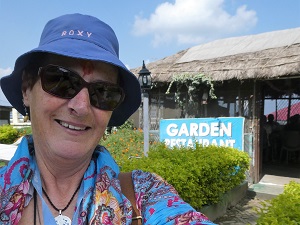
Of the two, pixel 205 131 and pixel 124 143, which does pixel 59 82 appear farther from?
pixel 124 143

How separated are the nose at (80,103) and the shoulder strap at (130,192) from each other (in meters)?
0.36

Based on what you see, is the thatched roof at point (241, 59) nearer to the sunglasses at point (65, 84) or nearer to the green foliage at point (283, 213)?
the green foliage at point (283, 213)

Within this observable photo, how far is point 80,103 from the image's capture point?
1.11m

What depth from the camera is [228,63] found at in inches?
305

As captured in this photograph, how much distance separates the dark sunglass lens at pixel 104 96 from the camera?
1.14m

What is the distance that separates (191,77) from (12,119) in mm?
27645

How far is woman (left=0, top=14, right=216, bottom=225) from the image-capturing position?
1067mm

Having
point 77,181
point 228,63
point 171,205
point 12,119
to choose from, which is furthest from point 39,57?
point 12,119

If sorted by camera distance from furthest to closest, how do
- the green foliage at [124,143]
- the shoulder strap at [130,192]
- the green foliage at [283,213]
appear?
the green foliage at [124,143]
the green foliage at [283,213]
the shoulder strap at [130,192]

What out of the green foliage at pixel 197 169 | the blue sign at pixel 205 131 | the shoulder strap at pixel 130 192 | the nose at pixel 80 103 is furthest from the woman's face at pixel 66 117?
the blue sign at pixel 205 131

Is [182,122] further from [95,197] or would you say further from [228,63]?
[95,197]

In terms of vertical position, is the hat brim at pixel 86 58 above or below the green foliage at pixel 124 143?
above

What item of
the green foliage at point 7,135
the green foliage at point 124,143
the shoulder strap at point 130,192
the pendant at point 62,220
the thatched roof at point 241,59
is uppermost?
the thatched roof at point 241,59

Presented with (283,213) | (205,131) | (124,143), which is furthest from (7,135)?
(283,213)
